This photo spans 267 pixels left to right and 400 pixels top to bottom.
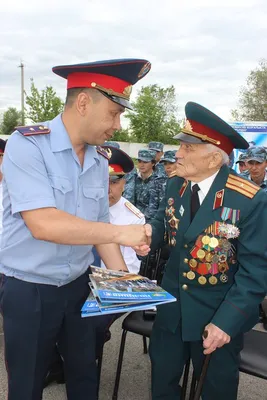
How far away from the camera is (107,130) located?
164 cm

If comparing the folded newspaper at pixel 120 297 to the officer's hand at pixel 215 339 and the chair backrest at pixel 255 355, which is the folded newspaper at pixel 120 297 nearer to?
the officer's hand at pixel 215 339

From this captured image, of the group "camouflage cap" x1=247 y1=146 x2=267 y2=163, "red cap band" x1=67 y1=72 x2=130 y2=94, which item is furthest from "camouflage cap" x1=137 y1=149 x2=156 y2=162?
"red cap band" x1=67 y1=72 x2=130 y2=94

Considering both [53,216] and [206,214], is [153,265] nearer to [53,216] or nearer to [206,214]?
[206,214]

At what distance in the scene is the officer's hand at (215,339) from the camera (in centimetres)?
172

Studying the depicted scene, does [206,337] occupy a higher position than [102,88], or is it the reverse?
[102,88]

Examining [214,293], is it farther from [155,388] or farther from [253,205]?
[155,388]

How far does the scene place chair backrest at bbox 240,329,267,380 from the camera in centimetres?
203

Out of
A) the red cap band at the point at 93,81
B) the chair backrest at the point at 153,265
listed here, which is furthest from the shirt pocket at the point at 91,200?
the chair backrest at the point at 153,265

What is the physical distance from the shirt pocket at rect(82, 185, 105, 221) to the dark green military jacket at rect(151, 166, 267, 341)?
1.53 ft

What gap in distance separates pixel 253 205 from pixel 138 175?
4369 millimetres

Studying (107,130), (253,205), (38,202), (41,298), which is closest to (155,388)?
(41,298)

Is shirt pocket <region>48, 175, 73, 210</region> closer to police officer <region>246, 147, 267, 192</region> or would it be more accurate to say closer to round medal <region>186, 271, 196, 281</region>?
round medal <region>186, 271, 196, 281</region>

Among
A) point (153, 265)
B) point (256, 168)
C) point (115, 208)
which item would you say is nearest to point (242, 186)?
point (115, 208)

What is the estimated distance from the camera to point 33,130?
5.05 feet
